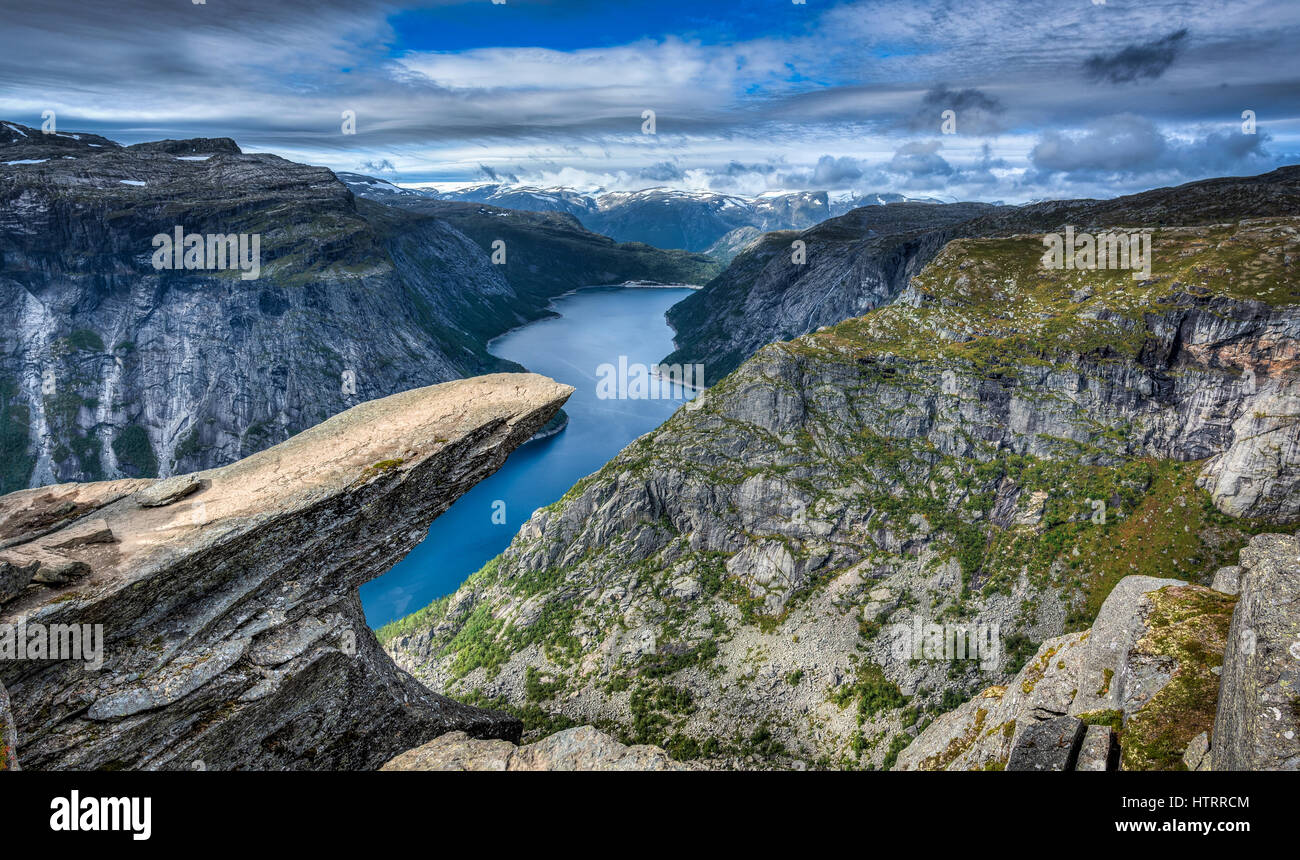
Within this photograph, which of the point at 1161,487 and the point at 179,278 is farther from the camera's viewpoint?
the point at 179,278

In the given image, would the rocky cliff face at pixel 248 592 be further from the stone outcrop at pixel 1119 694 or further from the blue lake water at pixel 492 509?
the blue lake water at pixel 492 509

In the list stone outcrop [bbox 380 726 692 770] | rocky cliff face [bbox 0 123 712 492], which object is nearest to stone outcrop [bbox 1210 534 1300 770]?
stone outcrop [bbox 380 726 692 770]

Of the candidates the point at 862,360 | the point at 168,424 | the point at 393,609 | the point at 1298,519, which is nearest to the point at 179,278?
the point at 168,424

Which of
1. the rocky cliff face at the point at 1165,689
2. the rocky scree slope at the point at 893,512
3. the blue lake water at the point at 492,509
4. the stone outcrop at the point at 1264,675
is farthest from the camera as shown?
the blue lake water at the point at 492,509

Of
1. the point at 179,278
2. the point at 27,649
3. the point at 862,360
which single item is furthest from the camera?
the point at 179,278

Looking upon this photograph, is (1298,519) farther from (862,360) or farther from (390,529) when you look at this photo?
(390,529)

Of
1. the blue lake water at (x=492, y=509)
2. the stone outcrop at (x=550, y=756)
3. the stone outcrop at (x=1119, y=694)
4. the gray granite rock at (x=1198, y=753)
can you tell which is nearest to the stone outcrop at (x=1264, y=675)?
the gray granite rock at (x=1198, y=753)

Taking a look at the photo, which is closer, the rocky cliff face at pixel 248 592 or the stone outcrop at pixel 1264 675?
the stone outcrop at pixel 1264 675
